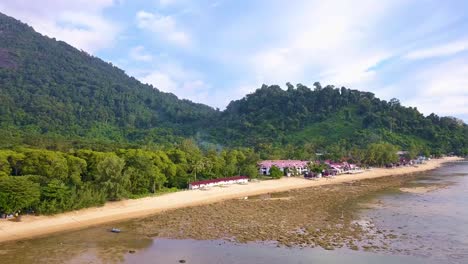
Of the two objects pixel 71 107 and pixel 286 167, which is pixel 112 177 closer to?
pixel 286 167

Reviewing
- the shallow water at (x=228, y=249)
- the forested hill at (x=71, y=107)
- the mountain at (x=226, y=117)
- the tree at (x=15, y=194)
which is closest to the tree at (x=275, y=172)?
the shallow water at (x=228, y=249)

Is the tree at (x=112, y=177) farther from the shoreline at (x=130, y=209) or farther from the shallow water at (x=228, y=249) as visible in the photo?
the shallow water at (x=228, y=249)

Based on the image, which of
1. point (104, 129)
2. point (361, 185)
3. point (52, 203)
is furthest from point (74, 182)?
point (104, 129)

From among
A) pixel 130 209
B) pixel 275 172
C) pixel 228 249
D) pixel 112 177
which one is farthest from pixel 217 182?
pixel 228 249

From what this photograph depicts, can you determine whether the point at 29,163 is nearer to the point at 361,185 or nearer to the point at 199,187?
the point at 199,187

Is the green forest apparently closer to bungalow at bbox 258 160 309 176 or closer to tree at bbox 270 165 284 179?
bungalow at bbox 258 160 309 176
